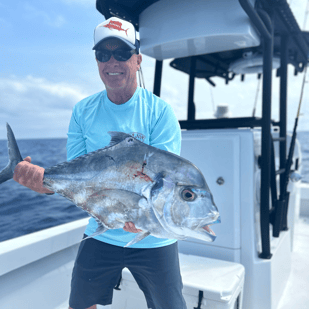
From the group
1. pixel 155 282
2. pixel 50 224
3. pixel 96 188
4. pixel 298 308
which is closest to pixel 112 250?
pixel 155 282

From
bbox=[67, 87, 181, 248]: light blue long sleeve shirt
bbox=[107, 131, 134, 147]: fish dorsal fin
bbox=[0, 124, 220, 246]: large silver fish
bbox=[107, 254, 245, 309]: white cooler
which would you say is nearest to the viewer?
bbox=[0, 124, 220, 246]: large silver fish

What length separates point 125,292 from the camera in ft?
6.73

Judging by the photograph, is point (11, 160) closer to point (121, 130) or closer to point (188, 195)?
point (121, 130)

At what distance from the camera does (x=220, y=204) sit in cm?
234

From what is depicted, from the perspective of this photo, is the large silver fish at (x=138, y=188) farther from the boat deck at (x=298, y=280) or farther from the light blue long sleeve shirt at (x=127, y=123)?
the boat deck at (x=298, y=280)

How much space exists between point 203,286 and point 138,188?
1.18 meters

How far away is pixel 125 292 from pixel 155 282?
76cm

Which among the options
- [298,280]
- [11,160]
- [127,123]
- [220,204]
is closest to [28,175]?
[11,160]

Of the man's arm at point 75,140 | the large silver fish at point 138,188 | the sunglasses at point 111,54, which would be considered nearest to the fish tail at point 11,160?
the large silver fish at point 138,188

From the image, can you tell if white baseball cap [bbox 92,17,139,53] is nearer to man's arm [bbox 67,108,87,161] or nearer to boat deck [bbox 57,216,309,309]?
man's arm [bbox 67,108,87,161]

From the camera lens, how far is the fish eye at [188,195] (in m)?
0.93

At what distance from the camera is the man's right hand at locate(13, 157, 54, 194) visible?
101 cm

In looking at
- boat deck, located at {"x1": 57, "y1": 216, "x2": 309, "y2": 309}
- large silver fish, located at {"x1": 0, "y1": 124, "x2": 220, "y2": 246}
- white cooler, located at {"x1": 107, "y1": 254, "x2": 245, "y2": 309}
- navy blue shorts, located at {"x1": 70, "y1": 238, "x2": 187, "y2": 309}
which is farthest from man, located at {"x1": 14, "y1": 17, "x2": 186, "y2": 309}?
boat deck, located at {"x1": 57, "y1": 216, "x2": 309, "y2": 309}

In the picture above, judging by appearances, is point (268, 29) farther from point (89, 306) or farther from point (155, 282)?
point (89, 306)
